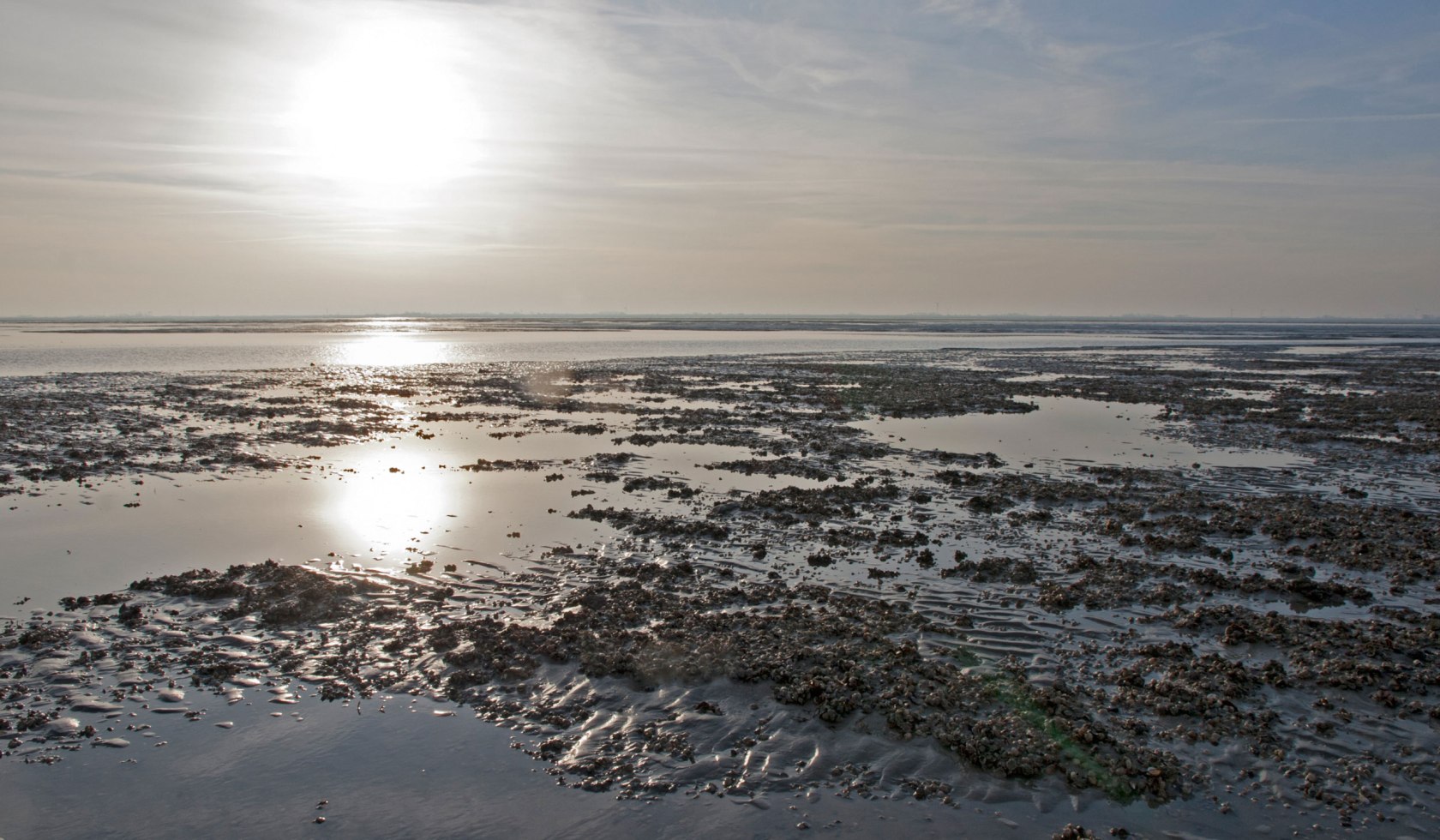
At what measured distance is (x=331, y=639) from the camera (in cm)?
1014

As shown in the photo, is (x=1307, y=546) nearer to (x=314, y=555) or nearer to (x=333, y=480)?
(x=314, y=555)

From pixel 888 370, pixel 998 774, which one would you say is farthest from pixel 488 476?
pixel 888 370

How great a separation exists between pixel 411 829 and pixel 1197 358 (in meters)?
73.0

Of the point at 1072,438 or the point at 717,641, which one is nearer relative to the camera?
the point at 717,641

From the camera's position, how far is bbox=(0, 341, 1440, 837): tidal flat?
7020 millimetres

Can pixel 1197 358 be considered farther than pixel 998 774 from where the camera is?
Yes

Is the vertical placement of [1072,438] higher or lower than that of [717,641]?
higher

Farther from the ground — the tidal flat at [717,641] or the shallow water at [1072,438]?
the shallow water at [1072,438]

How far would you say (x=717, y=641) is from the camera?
998 centimetres

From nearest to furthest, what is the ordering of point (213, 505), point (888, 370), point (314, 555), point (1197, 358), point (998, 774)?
point (998, 774)
point (314, 555)
point (213, 505)
point (888, 370)
point (1197, 358)

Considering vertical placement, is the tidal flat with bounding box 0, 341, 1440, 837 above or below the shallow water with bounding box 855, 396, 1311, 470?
below

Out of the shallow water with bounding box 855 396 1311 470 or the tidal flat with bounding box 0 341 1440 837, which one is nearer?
the tidal flat with bounding box 0 341 1440 837

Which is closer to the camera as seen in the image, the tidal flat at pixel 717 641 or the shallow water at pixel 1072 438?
the tidal flat at pixel 717 641

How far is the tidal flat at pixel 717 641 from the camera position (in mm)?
7020
